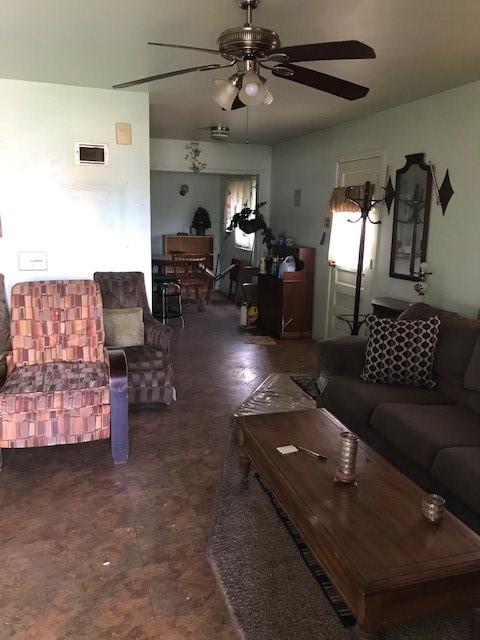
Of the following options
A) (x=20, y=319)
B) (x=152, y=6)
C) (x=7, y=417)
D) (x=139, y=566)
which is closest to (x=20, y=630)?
(x=139, y=566)

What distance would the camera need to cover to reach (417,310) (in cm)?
345

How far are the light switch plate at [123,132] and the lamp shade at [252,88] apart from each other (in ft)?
7.19

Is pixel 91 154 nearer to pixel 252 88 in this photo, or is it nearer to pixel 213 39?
pixel 213 39

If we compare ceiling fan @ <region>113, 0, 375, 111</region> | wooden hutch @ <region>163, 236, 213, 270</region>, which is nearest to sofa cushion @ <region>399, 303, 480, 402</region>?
ceiling fan @ <region>113, 0, 375, 111</region>

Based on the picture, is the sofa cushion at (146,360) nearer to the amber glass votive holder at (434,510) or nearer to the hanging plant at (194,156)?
the amber glass votive holder at (434,510)

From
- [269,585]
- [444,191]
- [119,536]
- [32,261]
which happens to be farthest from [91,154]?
[269,585]

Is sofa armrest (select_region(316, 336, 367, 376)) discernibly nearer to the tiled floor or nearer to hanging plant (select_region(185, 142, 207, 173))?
the tiled floor

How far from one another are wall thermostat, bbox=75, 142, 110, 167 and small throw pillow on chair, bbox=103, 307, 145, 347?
1.24 m

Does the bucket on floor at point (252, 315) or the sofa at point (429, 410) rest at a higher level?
the sofa at point (429, 410)

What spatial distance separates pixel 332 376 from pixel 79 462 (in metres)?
1.64

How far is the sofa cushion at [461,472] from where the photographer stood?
6.79 feet

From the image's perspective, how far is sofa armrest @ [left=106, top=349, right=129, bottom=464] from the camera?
2.86 meters

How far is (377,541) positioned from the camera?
5.27 ft

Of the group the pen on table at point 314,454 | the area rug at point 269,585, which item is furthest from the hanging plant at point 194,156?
the pen on table at point 314,454
